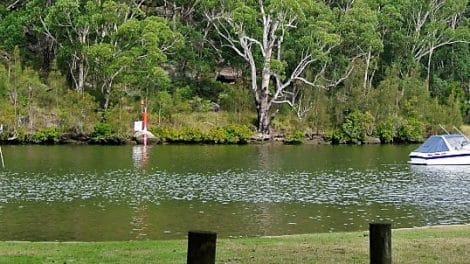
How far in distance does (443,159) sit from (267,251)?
3184 cm

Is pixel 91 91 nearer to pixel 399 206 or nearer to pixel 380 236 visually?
pixel 399 206

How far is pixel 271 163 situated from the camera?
42438mm

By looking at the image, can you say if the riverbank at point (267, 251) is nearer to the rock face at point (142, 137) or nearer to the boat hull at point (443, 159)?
the boat hull at point (443, 159)

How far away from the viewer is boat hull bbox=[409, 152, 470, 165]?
4216 centimetres

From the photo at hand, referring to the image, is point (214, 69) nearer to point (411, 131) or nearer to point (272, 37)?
point (272, 37)

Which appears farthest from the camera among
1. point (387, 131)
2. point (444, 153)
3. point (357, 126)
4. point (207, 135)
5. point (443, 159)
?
point (387, 131)

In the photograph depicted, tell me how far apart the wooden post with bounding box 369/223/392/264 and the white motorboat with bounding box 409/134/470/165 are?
116ft

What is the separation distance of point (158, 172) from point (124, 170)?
1.85 m

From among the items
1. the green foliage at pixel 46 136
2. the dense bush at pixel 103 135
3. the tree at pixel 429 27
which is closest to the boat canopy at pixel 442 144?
the dense bush at pixel 103 135

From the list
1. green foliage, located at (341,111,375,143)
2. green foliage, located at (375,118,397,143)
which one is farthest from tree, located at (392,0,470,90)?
green foliage, located at (341,111,375,143)

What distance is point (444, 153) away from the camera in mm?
42562

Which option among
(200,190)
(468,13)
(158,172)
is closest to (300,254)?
(200,190)

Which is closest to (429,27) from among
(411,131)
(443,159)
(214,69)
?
(411,131)

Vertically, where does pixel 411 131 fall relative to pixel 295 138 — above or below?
above
